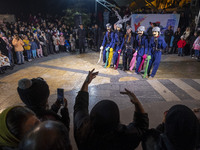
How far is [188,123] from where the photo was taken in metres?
1.08

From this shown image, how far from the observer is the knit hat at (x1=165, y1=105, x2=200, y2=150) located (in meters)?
1.07

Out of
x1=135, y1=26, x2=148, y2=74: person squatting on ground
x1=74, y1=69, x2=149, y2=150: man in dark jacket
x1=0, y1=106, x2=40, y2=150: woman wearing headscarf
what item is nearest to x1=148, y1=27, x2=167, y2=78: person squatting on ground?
x1=135, y1=26, x2=148, y2=74: person squatting on ground

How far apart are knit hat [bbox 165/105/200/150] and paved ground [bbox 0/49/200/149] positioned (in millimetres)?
1906

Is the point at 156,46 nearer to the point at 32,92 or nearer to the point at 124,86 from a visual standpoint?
the point at 124,86

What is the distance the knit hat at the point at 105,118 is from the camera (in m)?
1.13

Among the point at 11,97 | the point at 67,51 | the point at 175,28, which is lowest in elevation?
the point at 11,97

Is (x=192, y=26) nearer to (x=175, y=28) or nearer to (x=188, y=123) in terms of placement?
(x=175, y=28)

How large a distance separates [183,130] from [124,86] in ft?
12.9

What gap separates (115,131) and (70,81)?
15.4 ft

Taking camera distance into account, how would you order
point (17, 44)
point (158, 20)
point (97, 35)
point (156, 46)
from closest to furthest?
point (156, 46), point (17, 44), point (158, 20), point (97, 35)

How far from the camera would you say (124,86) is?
498 cm

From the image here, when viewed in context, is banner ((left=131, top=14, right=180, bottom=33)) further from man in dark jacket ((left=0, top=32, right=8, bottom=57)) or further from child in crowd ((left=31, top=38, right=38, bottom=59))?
man in dark jacket ((left=0, top=32, right=8, bottom=57))

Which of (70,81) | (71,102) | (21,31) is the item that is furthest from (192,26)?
(21,31)

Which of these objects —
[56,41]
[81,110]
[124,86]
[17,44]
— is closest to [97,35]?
[56,41]
